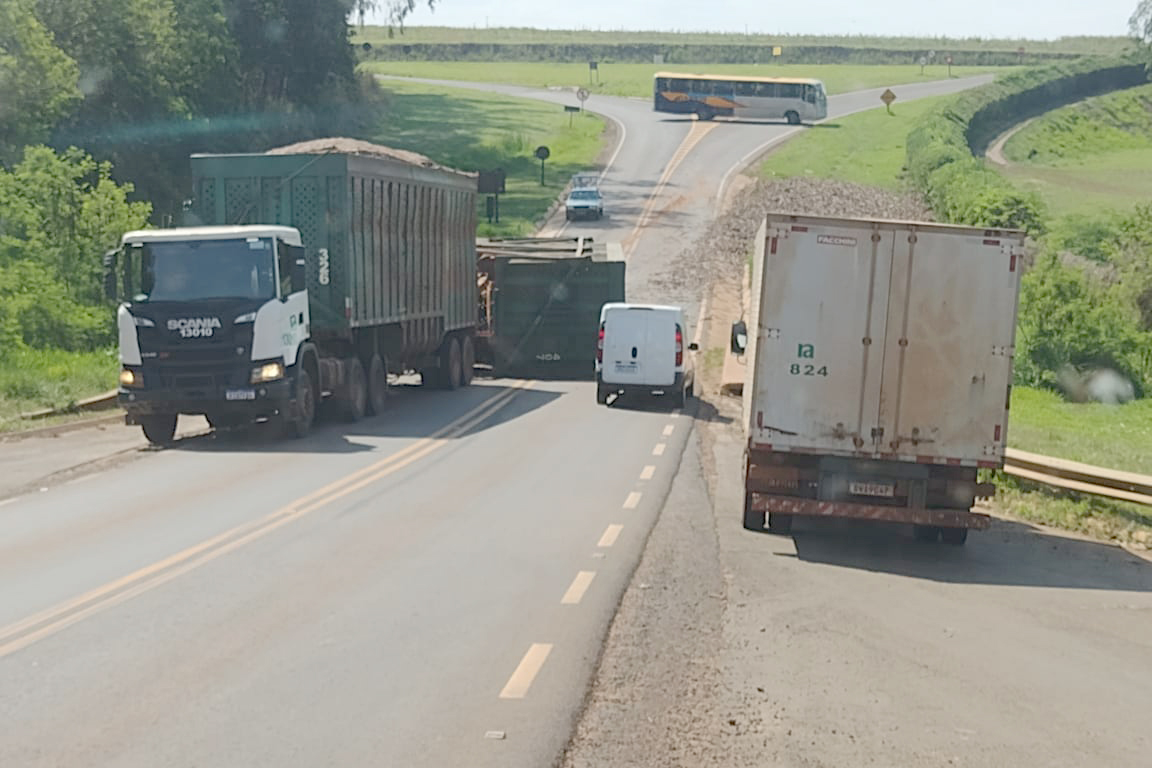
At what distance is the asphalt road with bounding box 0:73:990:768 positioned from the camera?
301 inches

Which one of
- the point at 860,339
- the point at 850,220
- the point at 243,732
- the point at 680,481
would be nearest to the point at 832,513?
the point at 860,339

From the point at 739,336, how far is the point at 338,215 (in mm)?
8556

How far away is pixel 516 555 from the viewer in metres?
12.9

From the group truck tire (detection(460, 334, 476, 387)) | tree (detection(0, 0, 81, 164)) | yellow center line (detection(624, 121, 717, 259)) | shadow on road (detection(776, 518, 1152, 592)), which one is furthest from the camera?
yellow center line (detection(624, 121, 717, 259))

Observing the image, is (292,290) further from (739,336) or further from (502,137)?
(502,137)

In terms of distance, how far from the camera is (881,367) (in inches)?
565

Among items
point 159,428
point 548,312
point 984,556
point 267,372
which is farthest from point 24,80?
point 984,556

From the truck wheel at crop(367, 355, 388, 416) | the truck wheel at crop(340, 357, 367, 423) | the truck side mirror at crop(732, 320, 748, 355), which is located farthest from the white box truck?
the truck wheel at crop(367, 355, 388, 416)

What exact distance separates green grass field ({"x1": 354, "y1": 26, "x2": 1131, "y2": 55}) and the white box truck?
5525 inches

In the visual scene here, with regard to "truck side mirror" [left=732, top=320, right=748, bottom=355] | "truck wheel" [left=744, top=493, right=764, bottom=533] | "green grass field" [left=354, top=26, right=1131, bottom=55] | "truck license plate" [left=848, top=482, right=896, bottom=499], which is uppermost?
"green grass field" [left=354, top=26, right=1131, bottom=55]

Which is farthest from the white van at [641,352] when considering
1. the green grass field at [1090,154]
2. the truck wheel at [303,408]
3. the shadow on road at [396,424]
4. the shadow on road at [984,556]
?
the green grass field at [1090,154]

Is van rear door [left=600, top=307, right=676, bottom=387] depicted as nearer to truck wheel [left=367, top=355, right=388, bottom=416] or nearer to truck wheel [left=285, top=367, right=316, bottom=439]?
truck wheel [left=367, top=355, right=388, bottom=416]

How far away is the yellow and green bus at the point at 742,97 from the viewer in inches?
3652

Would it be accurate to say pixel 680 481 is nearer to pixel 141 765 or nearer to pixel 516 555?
pixel 516 555
